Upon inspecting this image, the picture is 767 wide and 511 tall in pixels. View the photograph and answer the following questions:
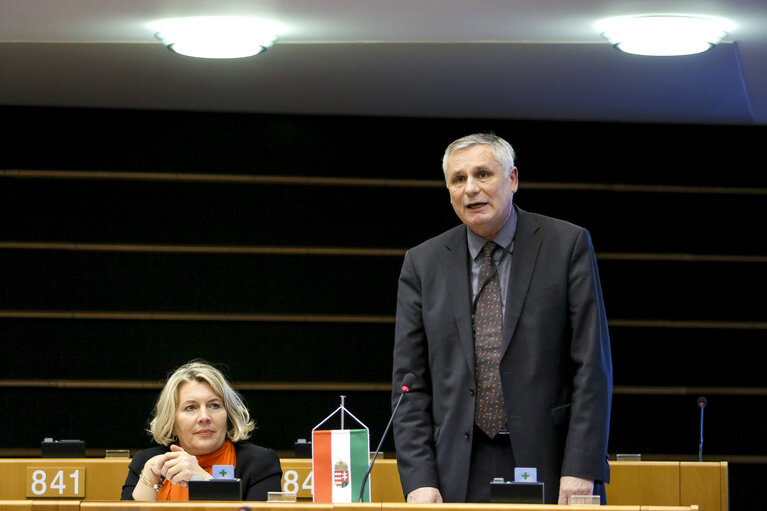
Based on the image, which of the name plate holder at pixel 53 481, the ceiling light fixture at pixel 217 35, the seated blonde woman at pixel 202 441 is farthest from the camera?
the ceiling light fixture at pixel 217 35

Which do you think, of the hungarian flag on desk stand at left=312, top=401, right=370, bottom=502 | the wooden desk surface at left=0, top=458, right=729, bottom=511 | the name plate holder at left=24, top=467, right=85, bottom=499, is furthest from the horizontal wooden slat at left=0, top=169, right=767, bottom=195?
the hungarian flag on desk stand at left=312, top=401, right=370, bottom=502

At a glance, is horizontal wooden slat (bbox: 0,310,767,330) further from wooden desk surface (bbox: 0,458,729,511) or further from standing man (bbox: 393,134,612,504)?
standing man (bbox: 393,134,612,504)

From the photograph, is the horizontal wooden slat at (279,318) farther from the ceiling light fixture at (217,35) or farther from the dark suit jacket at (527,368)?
the dark suit jacket at (527,368)

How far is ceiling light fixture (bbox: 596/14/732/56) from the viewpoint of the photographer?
13.7ft

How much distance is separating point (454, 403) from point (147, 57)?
9.69ft

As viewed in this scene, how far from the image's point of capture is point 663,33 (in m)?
4.33

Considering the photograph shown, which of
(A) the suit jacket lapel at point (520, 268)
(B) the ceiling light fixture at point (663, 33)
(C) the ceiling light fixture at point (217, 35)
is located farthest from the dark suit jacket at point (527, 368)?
(C) the ceiling light fixture at point (217, 35)

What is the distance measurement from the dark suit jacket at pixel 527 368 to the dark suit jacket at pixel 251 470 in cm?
57

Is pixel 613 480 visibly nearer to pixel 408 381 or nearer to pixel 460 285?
pixel 460 285

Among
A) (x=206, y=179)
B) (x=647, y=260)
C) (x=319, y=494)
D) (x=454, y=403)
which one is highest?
(x=206, y=179)

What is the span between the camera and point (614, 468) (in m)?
3.78

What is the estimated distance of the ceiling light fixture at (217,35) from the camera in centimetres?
427

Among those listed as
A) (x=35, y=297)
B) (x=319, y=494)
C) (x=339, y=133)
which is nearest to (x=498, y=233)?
(x=319, y=494)

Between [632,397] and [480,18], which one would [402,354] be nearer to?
[480,18]
